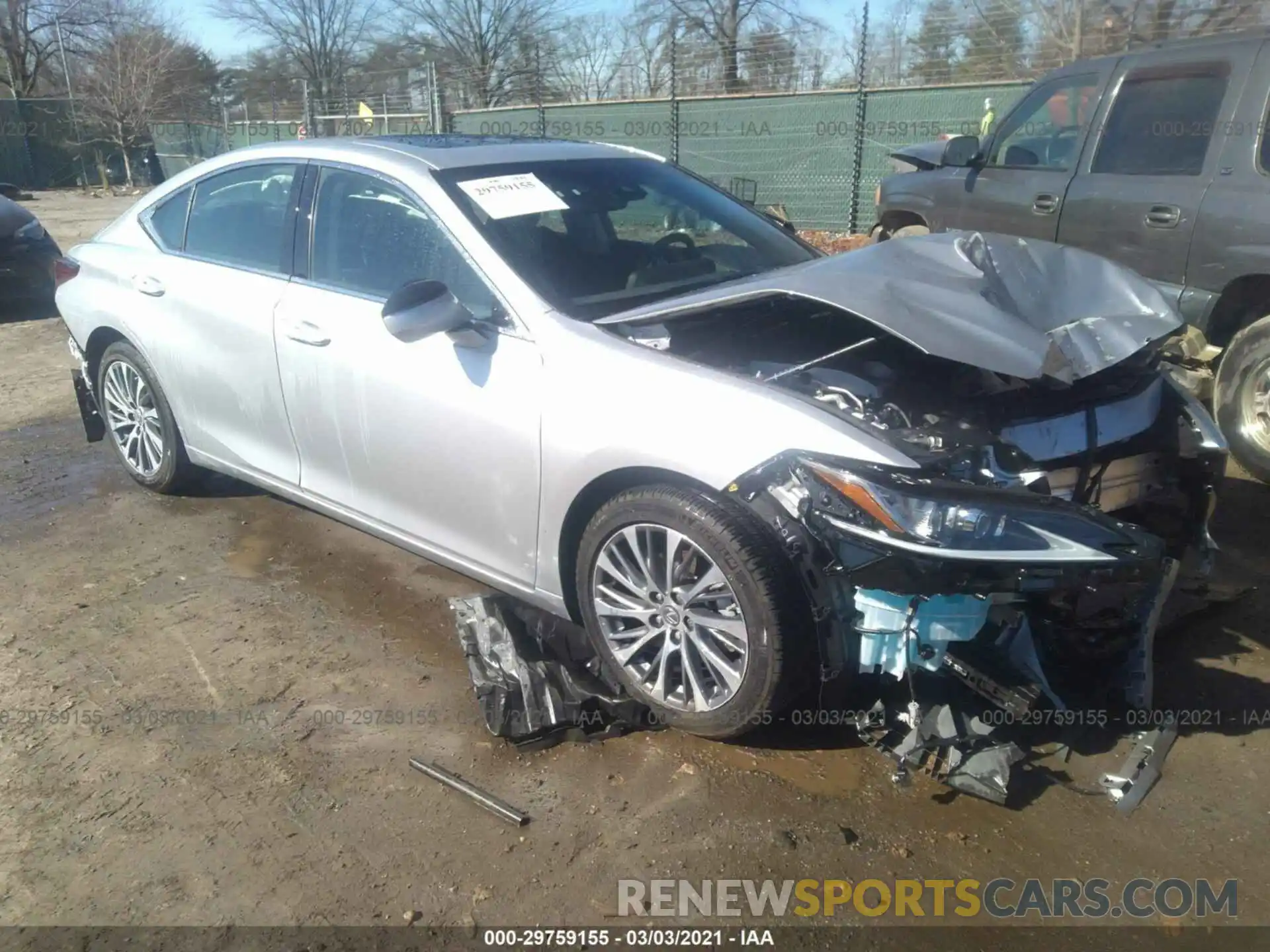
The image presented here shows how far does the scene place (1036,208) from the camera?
590 centimetres

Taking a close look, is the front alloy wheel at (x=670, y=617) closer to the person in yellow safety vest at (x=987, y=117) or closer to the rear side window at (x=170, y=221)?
the rear side window at (x=170, y=221)

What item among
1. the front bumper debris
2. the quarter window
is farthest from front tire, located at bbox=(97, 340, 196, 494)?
the quarter window

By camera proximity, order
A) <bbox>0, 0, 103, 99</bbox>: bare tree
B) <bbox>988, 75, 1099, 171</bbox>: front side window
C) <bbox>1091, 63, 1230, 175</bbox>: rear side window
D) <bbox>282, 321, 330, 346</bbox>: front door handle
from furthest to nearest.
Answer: <bbox>0, 0, 103, 99</bbox>: bare tree → <bbox>988, 75, 1099, 171</bbox>: front side window → <bbox>1091, 63, 1230, 175</bbox>: rear side window → <bbox>282, 321, 330, 346</bbox>: front door handle

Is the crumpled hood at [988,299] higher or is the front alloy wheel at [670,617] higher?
the crumpled hood at [988,299]

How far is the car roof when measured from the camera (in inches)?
150

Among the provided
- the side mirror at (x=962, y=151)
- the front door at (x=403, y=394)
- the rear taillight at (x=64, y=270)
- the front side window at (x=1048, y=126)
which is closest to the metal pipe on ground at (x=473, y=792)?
the front door at (x=403, y=394)

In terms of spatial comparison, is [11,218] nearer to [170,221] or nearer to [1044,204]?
[170,221]

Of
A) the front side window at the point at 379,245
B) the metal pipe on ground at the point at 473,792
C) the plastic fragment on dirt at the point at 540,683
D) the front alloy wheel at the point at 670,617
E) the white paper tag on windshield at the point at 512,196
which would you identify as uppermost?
the white paper tag on windshield at the point at 512,196

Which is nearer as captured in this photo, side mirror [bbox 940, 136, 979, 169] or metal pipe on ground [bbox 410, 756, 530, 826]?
metal pipe on ground [bbox 410, 756, 530, 826]

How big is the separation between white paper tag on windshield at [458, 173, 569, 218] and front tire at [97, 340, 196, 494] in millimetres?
2096

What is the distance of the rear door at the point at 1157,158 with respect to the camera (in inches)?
198

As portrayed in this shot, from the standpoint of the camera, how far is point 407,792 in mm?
2896

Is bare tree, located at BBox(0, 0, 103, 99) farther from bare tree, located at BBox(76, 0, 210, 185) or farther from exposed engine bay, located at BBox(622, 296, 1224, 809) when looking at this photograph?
exposed engine bay, located at BBox(622, 296, 1224, 809)

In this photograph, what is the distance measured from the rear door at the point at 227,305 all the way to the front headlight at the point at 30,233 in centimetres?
644
